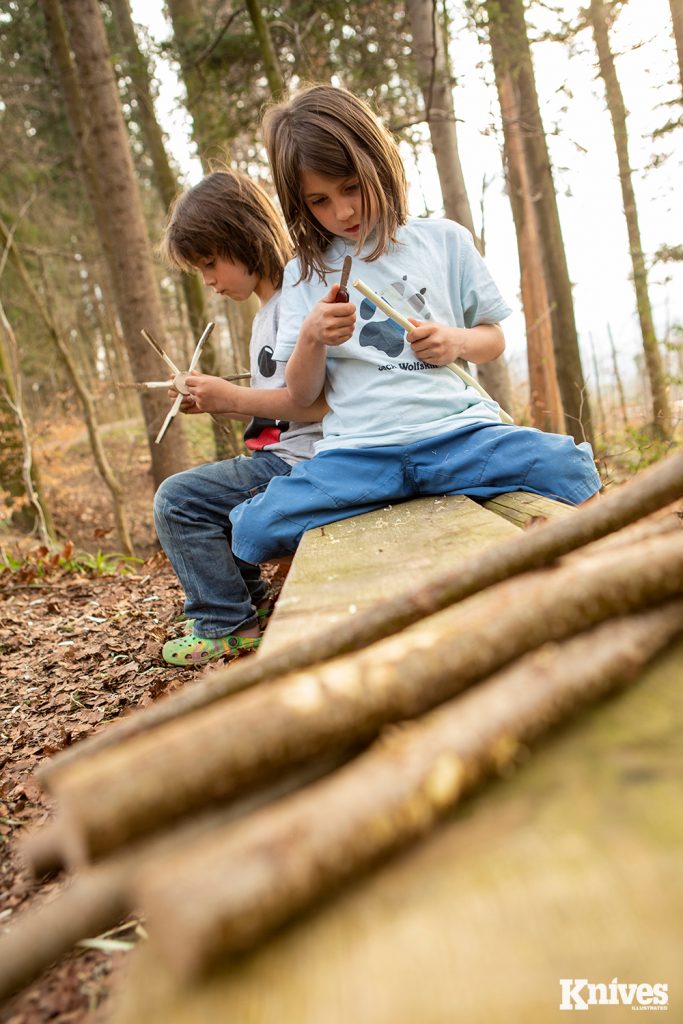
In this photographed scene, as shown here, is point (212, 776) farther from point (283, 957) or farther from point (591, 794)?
point (591, 794)

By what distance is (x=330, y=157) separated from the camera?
2.54 m

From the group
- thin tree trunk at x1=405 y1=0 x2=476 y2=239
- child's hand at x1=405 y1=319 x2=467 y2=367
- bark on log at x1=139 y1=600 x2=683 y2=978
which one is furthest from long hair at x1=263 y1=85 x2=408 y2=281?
thin tree trunk at x1=405 y1=0 x2=476 y2=239

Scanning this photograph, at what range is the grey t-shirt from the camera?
3111 mm

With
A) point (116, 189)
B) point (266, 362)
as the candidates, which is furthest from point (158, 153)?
point (266, 362)

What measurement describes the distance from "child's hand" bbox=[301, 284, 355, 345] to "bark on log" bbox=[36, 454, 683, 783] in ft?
4.44

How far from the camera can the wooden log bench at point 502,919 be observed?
592mm

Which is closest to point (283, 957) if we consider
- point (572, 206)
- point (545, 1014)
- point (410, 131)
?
point (545, 1014)

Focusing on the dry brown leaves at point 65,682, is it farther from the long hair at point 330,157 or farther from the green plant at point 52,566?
the long hair at point 330,157

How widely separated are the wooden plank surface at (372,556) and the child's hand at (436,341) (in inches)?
19.5

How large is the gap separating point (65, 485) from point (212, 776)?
14073mm

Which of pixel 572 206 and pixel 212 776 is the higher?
pixel 572 206

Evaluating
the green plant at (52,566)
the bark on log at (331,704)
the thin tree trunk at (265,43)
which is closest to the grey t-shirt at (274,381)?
the bark on log at (331,704)

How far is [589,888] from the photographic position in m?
0.66

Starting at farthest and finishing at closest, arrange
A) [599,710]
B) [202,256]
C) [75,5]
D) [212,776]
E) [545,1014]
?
1. [75,5]
2. [202,256]
3. [599,710]
4. [212,776]
5. [545,1014]
